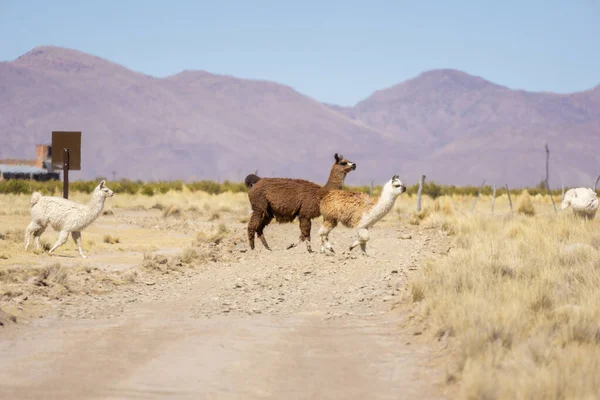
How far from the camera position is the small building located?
331 ft

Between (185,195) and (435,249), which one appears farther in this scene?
(185,195)

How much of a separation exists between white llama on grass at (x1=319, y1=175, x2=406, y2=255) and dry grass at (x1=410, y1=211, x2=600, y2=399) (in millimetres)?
1914

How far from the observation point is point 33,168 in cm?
10650

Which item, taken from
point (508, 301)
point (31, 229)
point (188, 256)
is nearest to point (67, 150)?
point (31, 229)

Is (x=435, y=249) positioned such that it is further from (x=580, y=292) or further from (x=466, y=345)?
(x=466, y=345)

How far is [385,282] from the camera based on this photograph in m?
13.1

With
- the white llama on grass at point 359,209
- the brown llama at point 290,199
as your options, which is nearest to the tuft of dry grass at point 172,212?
the brown llama at point 290,199

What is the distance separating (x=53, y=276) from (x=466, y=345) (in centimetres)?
710

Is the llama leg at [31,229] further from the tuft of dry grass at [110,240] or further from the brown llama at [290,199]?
the brown llama at [290,199]

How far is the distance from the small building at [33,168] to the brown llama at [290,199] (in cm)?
8166

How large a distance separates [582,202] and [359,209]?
8.70 meters

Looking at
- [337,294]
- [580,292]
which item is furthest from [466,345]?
[337,294]

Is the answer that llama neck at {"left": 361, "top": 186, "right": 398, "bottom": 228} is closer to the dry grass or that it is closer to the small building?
the dry grass

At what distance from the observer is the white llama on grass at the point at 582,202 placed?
22.9m
